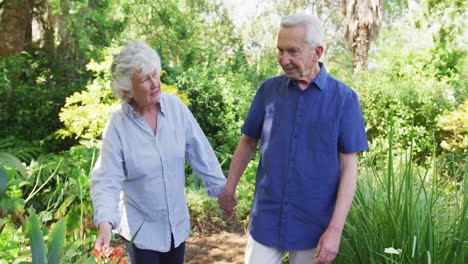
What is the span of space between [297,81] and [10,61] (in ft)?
22.7

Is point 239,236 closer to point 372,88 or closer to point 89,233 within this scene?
point 89,233

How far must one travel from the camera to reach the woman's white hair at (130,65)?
2.23 m

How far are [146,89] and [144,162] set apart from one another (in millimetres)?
355

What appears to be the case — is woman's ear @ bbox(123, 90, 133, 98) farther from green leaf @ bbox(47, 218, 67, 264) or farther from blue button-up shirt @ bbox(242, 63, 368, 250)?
green leaf @ bbox(47, 218, 67, 264)

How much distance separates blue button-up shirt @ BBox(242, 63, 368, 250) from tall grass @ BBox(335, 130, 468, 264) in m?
0.26

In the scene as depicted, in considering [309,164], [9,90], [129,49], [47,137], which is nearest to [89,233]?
[129,49]

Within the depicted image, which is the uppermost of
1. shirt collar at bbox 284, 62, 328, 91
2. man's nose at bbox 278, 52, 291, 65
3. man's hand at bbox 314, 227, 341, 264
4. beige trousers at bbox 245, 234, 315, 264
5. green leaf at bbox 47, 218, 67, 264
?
man's nose at bbox 278, 52, 291, 65

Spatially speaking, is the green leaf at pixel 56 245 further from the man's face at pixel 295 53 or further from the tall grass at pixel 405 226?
the tall grass at pixel 405 226

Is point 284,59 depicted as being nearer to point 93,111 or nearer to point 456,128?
point 93,111

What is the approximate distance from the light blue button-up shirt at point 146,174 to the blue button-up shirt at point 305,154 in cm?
45

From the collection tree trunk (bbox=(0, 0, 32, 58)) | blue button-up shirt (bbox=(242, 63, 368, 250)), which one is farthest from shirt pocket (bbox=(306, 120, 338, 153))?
tree trunk (bbox=(0, 0, 32, 58))

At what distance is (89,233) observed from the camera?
3.27 metres

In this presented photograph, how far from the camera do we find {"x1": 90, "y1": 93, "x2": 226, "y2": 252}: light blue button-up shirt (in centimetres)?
228

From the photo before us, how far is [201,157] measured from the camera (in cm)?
262
